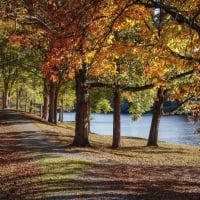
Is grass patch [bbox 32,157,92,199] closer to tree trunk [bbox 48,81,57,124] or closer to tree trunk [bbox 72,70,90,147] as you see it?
tree trunk [bbox 72,70,90,147]

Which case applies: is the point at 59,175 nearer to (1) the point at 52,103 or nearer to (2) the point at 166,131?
(1) the point at 52,103

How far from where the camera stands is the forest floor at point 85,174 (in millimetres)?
15375

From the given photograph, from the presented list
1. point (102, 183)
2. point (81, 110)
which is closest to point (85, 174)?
point (102, 183)

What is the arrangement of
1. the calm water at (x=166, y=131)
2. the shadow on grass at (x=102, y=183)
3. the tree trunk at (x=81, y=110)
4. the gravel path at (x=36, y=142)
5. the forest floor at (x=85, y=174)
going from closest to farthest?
the shadow on grass at (x=102, y=183)
the forest floor at (x=85, y=174)
the gravel path at (x=36, y=142)
the tree trunk at (x=81, y=110)
the calm water at (x=166, y=131)

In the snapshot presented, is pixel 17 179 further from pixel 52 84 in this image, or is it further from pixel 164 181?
pixel 52 84

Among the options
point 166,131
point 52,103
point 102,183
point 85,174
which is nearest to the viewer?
point 102,183

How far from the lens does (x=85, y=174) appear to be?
18547 millimetres

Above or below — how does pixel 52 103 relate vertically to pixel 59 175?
above

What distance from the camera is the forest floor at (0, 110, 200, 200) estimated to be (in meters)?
15.4

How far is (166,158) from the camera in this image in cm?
3036

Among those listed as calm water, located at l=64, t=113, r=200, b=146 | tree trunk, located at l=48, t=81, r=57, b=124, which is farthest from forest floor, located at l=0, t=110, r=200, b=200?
calm water, located at l=64, t=113, r=200, b=146

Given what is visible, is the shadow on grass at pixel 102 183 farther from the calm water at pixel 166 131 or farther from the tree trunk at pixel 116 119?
the calm water at pixel 166 131

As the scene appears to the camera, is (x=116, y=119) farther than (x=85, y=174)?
Yes

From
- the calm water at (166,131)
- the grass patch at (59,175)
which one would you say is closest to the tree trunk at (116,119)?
the grass patch at (59,175)
